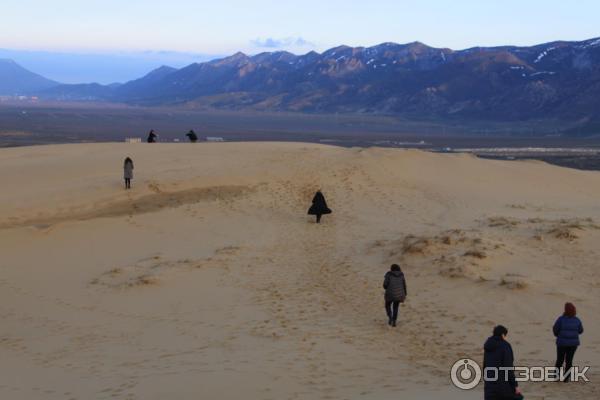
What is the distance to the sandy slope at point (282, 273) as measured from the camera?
375 inches

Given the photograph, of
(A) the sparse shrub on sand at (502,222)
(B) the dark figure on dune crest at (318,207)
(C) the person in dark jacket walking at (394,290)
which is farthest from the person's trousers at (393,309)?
(B) the dark figure on dune crest at (318,207)

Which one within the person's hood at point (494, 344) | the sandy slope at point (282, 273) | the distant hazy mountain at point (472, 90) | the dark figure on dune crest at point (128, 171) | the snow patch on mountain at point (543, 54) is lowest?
the sandy slope at point (282, 273)

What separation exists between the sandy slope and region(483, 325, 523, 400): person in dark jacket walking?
1.11m

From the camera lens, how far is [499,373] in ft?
23.1

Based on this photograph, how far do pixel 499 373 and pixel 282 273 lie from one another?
7909 mm

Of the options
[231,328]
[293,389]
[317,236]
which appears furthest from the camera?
[317,236]

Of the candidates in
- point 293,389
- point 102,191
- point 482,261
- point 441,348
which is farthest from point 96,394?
point 102,191

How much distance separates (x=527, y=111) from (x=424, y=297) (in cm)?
11925

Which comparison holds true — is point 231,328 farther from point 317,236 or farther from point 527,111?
point 527,111

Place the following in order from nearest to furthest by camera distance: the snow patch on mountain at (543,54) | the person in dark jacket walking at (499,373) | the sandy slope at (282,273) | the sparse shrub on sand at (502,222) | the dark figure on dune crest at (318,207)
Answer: the person in dark jacket walking at (499,373)
the sandy slope at (282,273)
the sparse shrub on sand at (502,222)
the dark figure on dune crest at (318,207)
the snow patch on mountain at (543,54)

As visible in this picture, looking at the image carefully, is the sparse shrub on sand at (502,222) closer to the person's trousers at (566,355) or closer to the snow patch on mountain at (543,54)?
the person's trousers at (566,355)

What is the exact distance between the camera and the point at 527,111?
12550cm

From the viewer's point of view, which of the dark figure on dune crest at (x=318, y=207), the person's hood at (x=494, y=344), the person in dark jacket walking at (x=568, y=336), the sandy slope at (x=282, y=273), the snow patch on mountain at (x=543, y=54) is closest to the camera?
the person's hood at (x=494, y=344)

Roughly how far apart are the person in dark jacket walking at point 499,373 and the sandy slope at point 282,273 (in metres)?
1.11
